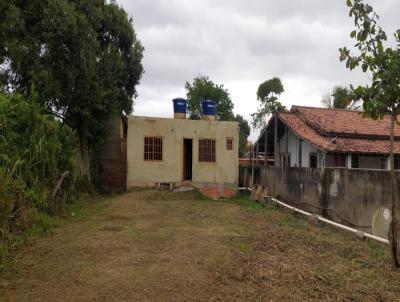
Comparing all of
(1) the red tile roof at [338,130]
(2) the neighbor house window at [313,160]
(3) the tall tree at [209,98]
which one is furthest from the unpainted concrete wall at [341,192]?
(3) the tall tree at [209,98]

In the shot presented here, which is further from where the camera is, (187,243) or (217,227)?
(217,227)

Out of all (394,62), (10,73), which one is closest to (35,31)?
(10,73)

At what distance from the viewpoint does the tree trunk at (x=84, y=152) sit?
14.4m

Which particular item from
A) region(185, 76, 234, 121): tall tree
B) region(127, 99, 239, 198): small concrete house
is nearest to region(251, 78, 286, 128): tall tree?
region(185, 76, 234, 121): tall tree

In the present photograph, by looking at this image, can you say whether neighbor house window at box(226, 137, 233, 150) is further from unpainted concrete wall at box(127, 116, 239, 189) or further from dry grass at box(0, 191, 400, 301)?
dry grass at box(0, 191, 400, 301)

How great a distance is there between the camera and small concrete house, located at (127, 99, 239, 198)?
49.6 ft

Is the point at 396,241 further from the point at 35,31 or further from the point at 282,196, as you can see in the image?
the point at 35,31

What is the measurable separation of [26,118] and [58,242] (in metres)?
2.87

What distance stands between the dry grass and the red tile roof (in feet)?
25.4

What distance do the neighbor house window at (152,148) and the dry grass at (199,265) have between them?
20.8 ft

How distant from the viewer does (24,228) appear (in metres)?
7.12

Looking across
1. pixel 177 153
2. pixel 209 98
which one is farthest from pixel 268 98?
pixel 177 153

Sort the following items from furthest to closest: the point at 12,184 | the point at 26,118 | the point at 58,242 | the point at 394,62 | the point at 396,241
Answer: the point at 26,118 → the point at 58,242 → the point at 12,184 → the point at 396,241 → the point at 394,62

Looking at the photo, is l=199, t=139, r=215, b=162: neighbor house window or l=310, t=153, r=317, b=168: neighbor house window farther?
l=310, t=153, r=317, b=168: neighbor house window
